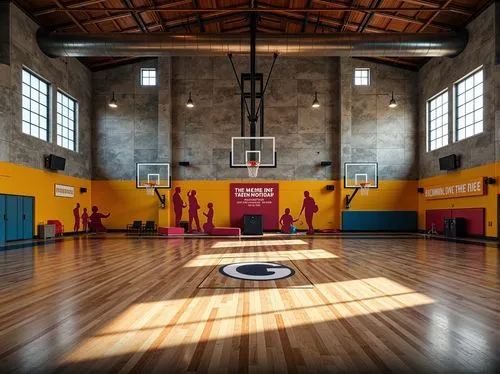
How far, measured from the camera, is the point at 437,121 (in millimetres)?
16266

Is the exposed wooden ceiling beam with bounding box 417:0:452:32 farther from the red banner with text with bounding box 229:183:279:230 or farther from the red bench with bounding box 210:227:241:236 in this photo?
the red bench with bounding box 210:227:241:236

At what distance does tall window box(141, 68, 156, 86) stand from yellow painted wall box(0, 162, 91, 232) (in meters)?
5.90

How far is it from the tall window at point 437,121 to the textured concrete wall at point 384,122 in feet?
3.05

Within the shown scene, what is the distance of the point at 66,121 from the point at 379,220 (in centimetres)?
1586

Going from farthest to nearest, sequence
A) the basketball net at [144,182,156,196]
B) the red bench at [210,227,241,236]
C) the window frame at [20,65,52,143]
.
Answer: the basketball net at [144,182,156,196] → the red bench at [210,227,241,236] → the window frame at [20,65,52,143]

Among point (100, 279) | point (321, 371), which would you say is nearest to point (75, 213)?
point (100, 279)

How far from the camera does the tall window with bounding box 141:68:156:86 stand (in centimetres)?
1803

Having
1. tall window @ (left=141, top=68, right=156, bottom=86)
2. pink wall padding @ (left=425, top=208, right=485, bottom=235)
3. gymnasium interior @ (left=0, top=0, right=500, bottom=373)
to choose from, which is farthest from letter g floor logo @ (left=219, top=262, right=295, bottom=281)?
tall window @ (left=141, top=68, right=156, bottom=86)

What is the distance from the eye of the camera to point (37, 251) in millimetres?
9719

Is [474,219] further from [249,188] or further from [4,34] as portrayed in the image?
[4,34]

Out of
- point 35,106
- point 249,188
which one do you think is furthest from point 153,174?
point 35,106

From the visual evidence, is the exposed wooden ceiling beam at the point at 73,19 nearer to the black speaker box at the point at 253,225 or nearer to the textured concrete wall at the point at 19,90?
the textured concrete wall at the point at 19,90

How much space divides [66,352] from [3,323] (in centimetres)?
124

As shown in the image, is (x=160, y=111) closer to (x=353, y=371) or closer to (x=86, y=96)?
(x=86, y=96)
